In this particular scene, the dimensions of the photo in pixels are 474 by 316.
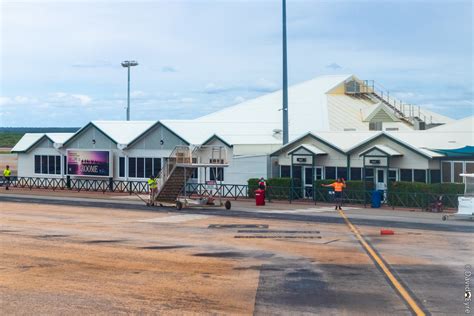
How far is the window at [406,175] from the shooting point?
4459cm

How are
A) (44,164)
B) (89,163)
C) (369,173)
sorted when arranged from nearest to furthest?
(369,173), (89,163), (44,164)

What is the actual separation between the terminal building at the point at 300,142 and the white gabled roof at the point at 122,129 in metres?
0.08

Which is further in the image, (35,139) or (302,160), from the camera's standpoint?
(35,139)

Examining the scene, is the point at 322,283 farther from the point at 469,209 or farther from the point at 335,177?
the point at 335,177

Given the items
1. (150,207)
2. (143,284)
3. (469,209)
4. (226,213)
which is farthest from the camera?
(150,207)

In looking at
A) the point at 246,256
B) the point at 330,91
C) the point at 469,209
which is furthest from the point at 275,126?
the point at 246,256

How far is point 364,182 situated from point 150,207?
494 inches

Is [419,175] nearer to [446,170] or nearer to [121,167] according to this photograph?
[446,170]

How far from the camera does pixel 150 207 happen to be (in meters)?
42.8

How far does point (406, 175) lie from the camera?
4475cm

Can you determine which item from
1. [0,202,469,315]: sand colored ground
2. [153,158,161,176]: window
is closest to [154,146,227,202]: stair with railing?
[0,202,469,315]: sand colored ground

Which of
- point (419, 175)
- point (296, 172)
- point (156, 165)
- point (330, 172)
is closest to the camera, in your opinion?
point (419, 175)

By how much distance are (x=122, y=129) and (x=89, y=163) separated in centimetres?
401

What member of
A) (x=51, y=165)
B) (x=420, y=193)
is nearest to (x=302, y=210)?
(x=420, y=193)
